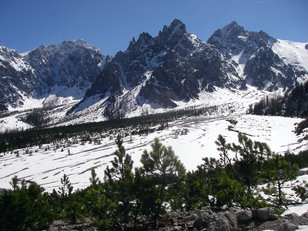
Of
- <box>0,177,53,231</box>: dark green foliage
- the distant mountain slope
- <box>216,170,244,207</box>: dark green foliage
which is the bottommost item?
<box>216,170,244,207</box>: dark green foliage

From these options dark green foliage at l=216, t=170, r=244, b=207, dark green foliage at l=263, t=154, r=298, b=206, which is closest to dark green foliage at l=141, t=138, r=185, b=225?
dark green foliage at l=216, t=170, r=244, b=207

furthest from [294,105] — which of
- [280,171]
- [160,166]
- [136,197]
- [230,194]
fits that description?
[136,197]

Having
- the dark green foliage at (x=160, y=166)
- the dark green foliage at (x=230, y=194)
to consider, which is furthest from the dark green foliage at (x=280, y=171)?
the dark green foliage at (x=160, y=166)

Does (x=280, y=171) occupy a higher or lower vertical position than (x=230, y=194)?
higher

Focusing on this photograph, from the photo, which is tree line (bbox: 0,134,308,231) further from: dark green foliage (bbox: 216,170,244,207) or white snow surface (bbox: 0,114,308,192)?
white snow surface (bbox: 0,114,308,192)

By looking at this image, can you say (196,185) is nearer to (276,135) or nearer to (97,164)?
(97,164)

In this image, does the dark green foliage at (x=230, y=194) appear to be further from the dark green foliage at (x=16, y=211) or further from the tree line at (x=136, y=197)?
the dark green foliage at (x=16, y=211)

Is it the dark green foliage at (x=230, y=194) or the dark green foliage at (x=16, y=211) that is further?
the dark green foliage at (x=230, y=194)

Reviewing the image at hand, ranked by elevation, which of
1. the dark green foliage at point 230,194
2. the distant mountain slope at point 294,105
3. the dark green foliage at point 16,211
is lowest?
the dark green foliage at point 230,194

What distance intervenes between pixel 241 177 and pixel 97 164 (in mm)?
58779

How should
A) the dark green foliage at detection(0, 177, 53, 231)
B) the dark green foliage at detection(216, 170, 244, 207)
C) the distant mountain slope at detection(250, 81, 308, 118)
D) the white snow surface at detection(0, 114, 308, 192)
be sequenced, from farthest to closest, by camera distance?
the distant mountain slope at detection(250, 81, 308, 118) → the white snow surface at detection(0, 114, 308, 192) → the dark green foliage at detection(216, 170, 244, 207) → the dark green foliage at detection(0, 177, 53, 231)

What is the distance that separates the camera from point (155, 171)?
18.0 m

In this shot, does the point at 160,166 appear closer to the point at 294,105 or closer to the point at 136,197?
the point at 136,197

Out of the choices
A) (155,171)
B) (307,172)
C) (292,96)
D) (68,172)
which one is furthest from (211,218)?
(292,96)
